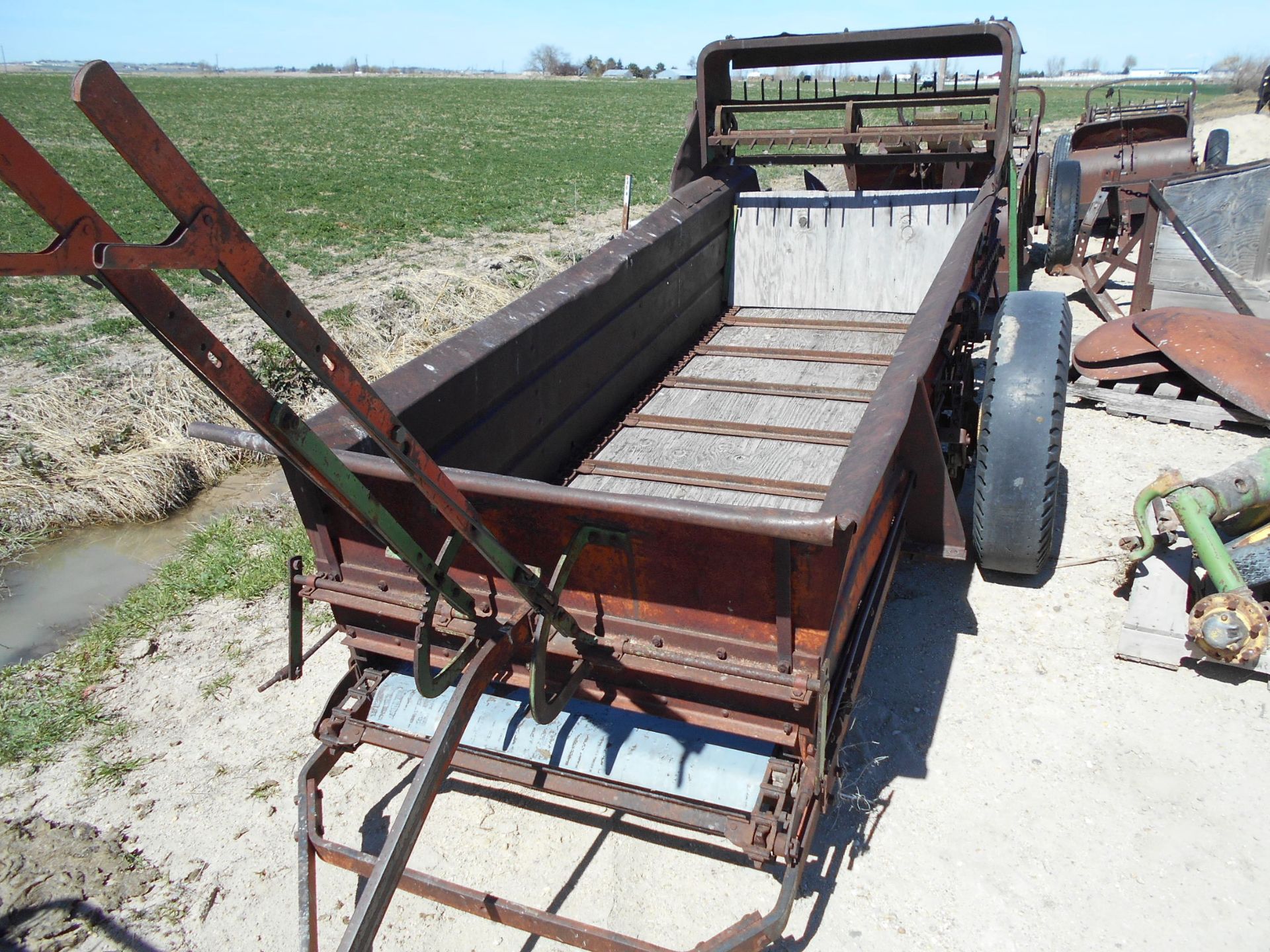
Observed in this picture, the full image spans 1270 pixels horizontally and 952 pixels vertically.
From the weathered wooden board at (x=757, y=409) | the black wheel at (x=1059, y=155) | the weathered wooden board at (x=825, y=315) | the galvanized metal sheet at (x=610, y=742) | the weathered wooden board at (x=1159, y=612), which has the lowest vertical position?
the weathered wooden board at (x=1159, y=612)

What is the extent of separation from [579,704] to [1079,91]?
5734cm

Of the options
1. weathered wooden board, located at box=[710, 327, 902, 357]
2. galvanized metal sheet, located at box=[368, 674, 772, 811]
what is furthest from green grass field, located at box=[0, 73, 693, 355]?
galvanized metal sheet, located at box=[368, 674, 772, 811]

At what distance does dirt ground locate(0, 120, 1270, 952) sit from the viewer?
2400mm

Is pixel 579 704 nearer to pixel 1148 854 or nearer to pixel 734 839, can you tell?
pixel 734 839

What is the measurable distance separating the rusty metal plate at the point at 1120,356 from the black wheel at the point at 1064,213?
2243 mm

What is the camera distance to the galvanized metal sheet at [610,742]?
7.08 ft

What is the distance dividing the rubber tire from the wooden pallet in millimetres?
1880

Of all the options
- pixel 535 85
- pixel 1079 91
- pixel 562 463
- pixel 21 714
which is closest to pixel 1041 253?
pixel 562 463

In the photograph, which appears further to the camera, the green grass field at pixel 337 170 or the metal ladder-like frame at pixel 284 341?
the green grass field at pixel 337 170

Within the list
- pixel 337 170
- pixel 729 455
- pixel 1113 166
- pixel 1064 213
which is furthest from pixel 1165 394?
pixel 337 170

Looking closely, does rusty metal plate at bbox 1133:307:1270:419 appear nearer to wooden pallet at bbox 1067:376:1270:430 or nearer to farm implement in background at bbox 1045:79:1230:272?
wooden pallet at bbox 1067:376:1270:430

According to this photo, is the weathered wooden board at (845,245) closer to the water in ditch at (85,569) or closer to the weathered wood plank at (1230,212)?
the weathered wood plank at (1230,212)

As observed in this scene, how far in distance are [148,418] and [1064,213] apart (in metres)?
7.59

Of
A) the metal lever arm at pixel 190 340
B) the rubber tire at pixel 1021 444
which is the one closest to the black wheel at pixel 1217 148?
the rubber tire at pixel 1021 444
